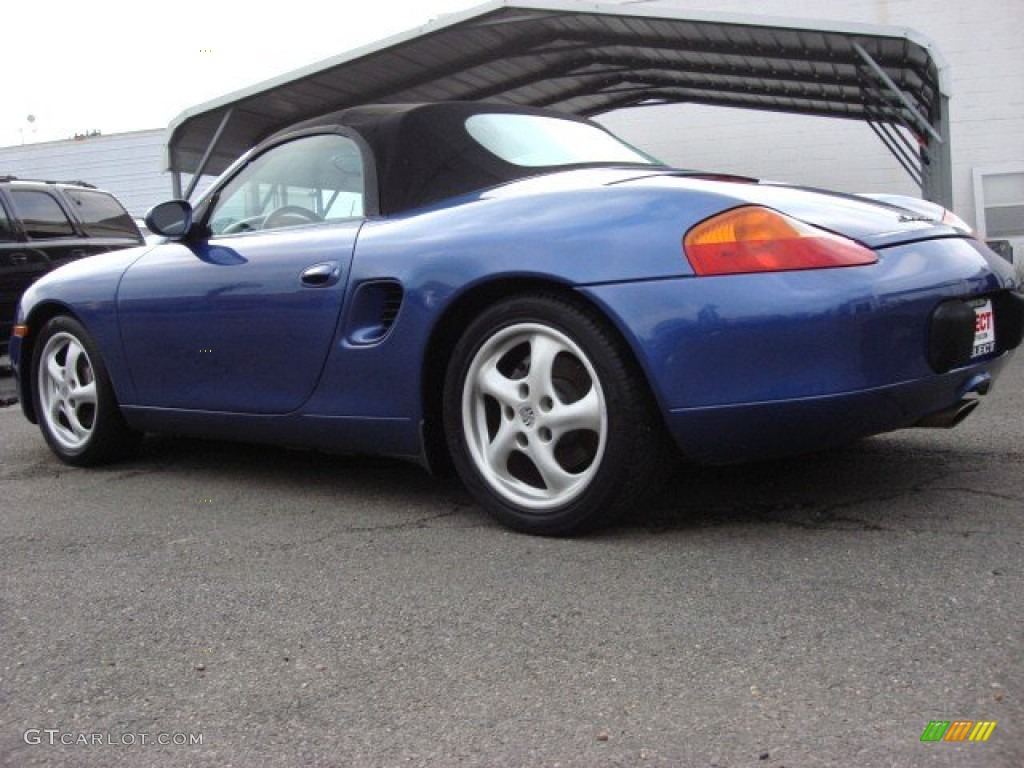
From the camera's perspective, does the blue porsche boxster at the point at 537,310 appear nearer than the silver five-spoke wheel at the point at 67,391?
Yes

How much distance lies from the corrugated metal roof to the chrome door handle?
7.81 metres

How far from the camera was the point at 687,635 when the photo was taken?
228 cm

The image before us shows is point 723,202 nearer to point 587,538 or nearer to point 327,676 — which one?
point 587,538

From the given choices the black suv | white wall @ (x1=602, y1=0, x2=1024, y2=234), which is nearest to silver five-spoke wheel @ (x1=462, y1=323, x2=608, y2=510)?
the black suv

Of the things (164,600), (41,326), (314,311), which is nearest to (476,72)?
(41,326)

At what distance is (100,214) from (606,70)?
6.96 meters

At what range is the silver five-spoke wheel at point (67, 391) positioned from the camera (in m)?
4.54

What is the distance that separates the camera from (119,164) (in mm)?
26500

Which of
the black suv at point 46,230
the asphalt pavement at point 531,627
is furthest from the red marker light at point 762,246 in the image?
the black suv at point 46,230

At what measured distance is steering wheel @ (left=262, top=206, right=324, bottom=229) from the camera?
3.80m

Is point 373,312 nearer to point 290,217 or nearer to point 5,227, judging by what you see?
point 290,217

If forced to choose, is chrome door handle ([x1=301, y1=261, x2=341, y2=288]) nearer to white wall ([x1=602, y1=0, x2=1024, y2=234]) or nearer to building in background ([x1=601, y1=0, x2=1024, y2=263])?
white wall ([x1=602, y1=0, x2=1024, y2=234])

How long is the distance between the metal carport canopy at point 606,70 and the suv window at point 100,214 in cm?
89

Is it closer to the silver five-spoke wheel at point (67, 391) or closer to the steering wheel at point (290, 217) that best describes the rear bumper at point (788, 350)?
the steering wheel at point (290, 217)
